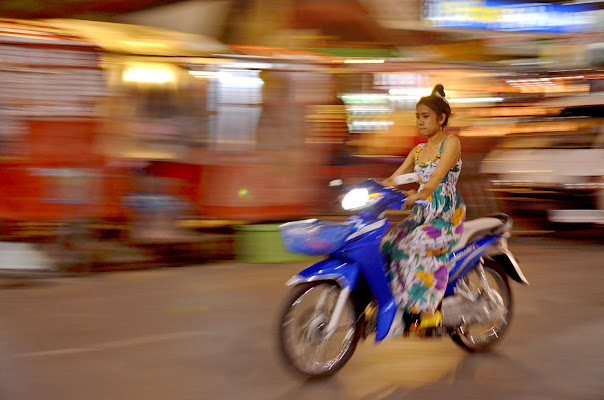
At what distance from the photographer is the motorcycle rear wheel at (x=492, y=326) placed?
5156 mm

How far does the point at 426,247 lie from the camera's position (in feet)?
15.2

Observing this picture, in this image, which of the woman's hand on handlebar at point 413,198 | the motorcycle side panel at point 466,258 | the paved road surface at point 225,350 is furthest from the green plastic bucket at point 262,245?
the woman's hand on handlebar at point 413,198

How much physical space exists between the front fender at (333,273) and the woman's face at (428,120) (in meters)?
0.96

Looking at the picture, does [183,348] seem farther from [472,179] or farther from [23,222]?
[472,179]

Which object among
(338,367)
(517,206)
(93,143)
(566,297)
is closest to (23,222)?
(93,143)

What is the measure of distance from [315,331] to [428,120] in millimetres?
1436

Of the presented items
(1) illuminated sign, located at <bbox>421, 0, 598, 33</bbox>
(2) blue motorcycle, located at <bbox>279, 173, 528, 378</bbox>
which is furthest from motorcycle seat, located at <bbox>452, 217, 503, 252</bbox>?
(1) illuminated sign, located at <bbox>421, 0, 598, 33</bbox>

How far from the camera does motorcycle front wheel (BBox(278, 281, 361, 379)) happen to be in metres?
4.39

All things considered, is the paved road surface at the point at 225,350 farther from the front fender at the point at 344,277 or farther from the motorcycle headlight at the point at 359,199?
the motorcycle headlight at the point at 359,199

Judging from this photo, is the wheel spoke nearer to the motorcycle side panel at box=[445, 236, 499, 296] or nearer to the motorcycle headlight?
the motorcycle headlight

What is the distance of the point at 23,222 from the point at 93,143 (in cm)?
108

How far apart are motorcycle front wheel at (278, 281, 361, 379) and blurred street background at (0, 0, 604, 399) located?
137 mm

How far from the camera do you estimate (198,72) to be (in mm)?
8523

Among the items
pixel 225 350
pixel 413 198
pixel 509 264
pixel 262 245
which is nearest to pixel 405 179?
pixel 413 198
